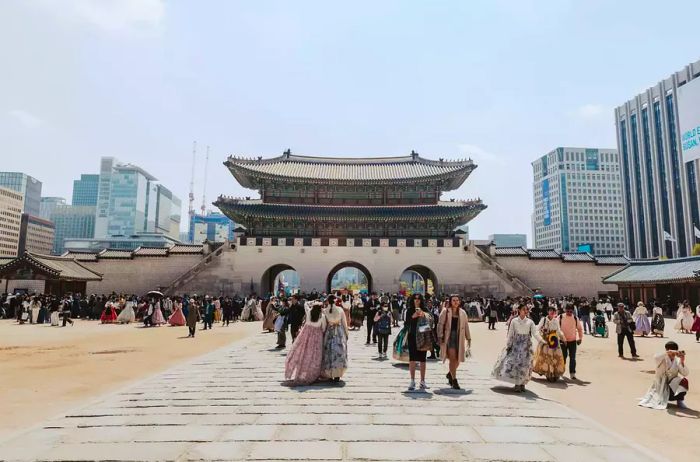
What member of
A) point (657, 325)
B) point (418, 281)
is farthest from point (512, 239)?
point (657, 325)

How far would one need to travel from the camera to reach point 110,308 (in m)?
22.9

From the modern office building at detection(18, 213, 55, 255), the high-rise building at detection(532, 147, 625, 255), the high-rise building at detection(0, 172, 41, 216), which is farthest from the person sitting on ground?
the high-rise building at detection(0, 172, 41, 216)

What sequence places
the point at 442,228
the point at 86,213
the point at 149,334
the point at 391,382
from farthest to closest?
the point at 86,213 → the point at 442,228 → the point at 149,334 → the point at 391,382

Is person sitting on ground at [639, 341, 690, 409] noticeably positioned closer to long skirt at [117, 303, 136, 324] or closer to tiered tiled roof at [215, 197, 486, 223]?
long skirt at [117, 303, 136, 324]

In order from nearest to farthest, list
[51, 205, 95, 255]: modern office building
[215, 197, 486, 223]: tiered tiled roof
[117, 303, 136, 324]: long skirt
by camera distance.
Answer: [117, 303, 136, 324]: long skirt
[215, 197, 486, 223]: tiered tiled roof
[51, 205, 95, 255]: modern office building

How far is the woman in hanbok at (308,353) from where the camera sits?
775 cm

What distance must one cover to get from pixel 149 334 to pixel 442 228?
2677 cm

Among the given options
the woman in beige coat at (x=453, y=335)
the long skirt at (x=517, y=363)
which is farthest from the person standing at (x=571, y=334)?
the woman in beige coat at (x=453, y=335)

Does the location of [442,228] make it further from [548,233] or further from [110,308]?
[548,233]

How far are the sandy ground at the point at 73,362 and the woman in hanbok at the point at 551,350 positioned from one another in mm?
8411

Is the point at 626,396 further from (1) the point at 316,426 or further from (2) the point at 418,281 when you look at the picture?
(2) the point at 418,281

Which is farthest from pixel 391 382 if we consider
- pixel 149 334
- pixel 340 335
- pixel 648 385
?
pixel 149 334

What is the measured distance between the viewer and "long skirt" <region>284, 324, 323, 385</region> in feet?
25.4

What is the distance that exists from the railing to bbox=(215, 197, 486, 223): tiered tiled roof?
3.77m
